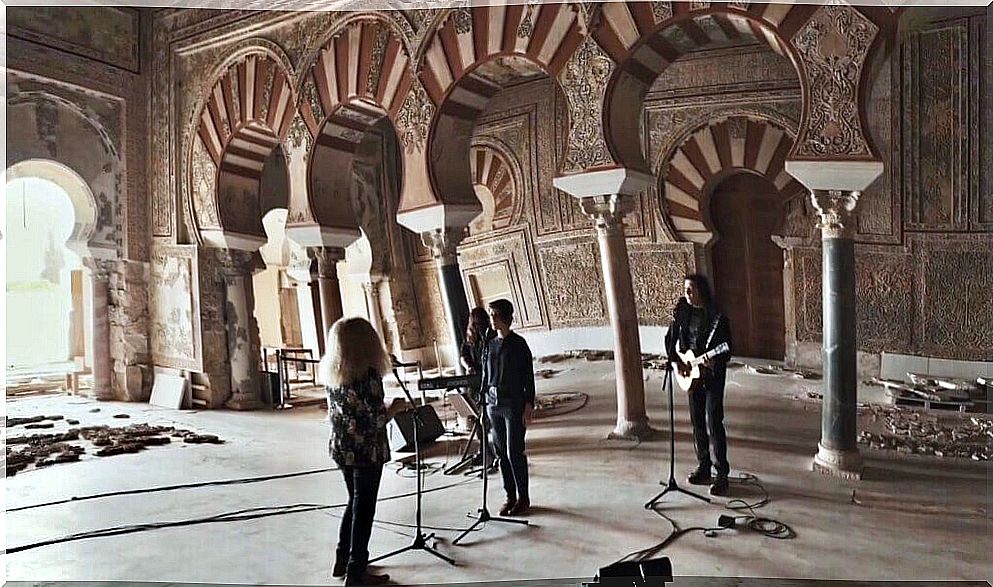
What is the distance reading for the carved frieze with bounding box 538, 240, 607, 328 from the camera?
23.7 feet

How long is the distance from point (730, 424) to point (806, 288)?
244cm

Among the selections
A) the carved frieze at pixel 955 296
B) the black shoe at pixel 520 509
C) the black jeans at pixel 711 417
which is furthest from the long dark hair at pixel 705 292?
the carved frieze at pixel 955 296

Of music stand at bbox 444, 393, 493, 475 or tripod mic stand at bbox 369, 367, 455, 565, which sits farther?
music stand at bbox 444, 393, 493, 475

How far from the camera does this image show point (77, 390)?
26.1ft

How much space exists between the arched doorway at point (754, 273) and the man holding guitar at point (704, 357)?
10.0 feet

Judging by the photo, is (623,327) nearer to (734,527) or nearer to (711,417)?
(711,417)

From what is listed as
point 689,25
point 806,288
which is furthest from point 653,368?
point 689,25

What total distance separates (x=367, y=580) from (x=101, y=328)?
5.90m

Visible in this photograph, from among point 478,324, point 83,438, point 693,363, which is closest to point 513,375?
point 478,324

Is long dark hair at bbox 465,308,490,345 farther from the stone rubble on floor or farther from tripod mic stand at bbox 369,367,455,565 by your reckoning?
the stone rubble on floor

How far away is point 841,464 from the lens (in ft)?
12.8

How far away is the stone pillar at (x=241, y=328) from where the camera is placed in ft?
23.2

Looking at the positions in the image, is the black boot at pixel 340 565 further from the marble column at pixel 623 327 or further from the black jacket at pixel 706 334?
the marble column at pixel 623 327

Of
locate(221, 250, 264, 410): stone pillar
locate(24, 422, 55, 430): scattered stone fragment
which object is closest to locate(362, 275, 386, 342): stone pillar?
locate(221, 250, 264, 410): stone pillar
